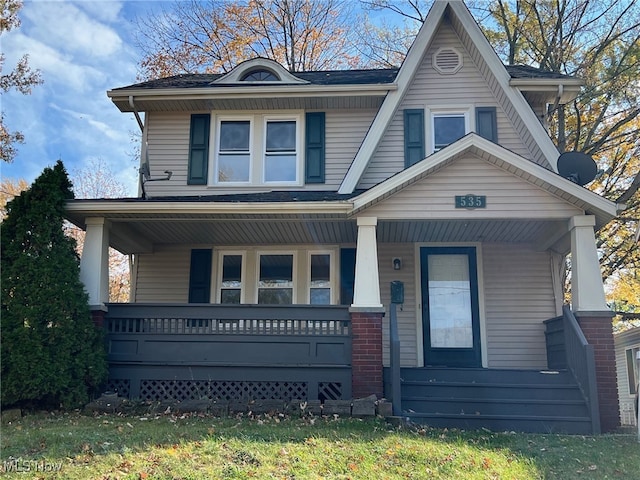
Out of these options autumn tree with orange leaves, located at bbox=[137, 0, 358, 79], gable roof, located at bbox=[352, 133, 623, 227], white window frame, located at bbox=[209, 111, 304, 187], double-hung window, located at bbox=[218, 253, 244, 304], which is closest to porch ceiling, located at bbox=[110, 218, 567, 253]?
double-hung window, located at bbox=[218, 253, 244, 304]

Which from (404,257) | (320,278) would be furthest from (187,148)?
(404,257)

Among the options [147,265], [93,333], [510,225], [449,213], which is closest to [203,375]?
[93,333]

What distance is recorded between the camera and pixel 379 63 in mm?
19625

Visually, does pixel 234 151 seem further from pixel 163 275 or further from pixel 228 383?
pixel 228 383

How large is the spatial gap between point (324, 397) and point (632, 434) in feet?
12.9

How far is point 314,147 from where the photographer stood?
10609 millimetres

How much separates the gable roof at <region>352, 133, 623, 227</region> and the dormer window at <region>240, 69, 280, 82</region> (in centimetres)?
406

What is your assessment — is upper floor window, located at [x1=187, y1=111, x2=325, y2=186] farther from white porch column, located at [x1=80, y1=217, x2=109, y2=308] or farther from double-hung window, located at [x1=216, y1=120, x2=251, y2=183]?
white porch column, located at [x1=80, y1=217, x2=109, y2=308]

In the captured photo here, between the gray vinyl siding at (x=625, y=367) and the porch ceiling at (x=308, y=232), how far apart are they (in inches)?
314

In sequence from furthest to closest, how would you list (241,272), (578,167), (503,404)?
(241,272)
(578,167)
(503,404)

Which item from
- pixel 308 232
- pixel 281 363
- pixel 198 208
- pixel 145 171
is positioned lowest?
pixel 281 363

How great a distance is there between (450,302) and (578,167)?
3.06m

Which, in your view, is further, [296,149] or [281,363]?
[296,149]

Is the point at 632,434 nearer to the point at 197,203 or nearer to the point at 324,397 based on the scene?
the point at 324,397
